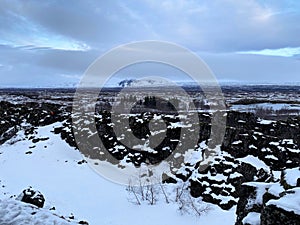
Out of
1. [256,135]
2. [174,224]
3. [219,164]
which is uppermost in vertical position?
[256,135]

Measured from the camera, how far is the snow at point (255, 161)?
2278 cm

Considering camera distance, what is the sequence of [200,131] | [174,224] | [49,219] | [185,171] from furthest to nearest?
[200,131], [185,171], [174,224], [49,219]

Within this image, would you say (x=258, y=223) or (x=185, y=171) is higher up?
(x=258, y=223)

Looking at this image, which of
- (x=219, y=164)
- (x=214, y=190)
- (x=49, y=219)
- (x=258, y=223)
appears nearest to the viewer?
(x=258, y=223)

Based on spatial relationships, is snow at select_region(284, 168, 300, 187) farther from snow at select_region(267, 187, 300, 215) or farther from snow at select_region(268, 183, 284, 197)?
snow at select_region(267, 187, 300, 215)

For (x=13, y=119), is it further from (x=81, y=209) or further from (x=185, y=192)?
(x=185, y=192)

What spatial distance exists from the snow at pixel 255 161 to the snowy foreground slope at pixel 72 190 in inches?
191

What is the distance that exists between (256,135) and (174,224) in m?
12.2

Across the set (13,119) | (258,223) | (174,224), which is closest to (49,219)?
(258,223)

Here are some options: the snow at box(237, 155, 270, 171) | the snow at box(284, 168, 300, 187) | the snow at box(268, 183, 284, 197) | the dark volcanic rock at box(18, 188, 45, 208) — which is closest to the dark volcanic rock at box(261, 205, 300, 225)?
the snow at box(268, 183, 284, 197)

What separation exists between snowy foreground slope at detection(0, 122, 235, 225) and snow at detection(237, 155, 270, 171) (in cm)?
485

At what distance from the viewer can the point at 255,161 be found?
23.8m

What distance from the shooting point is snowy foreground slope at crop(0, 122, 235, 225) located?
62.4 ft

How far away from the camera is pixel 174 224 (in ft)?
61.1
